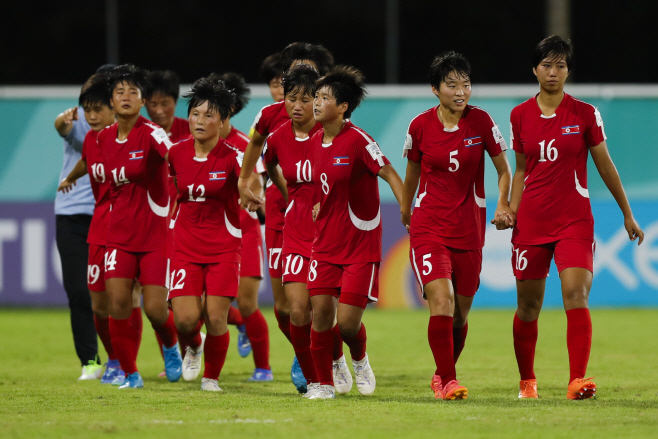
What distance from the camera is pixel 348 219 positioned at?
687 centimetres

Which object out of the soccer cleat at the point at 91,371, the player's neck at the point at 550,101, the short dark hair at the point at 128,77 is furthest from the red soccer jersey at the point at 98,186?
the player's neck at the point at 550,101

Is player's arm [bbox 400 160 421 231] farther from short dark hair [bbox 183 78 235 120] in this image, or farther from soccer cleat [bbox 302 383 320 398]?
short dark hair [bbox 183 78 235 120]

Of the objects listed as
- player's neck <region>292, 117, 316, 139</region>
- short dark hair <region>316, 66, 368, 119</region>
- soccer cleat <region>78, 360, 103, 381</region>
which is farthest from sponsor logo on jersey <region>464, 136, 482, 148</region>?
soccer cleat <region>78, 360, 103, 381</region>

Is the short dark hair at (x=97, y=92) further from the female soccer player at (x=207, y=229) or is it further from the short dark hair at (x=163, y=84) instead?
the female soccer player at (x=207, y=229)

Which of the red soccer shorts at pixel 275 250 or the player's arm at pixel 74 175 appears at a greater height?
the player's arm at pixel 74 175

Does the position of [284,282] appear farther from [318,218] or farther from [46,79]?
[46,79]

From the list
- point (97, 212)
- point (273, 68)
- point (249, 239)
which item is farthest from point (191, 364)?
point (273, 68)

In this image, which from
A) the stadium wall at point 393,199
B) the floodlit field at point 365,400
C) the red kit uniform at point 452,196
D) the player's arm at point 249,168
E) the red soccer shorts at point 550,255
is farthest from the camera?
the stadium wall at point 393,199

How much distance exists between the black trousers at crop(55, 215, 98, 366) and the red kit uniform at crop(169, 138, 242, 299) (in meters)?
1.71

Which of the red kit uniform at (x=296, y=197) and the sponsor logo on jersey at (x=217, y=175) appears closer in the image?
the red kit uniform at (x=296, y=197)

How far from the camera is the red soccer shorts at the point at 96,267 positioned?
8133 millimetres

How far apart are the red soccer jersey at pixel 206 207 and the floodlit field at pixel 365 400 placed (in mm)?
1059

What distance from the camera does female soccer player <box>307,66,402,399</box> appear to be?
680 cm

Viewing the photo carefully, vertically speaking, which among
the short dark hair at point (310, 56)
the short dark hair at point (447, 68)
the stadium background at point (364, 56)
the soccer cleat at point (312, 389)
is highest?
the stadium background at point (364, 56)
